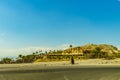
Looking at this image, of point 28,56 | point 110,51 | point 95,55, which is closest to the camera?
point 95,55

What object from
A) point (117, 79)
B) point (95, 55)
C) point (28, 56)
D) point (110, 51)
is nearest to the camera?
point (117, 79)

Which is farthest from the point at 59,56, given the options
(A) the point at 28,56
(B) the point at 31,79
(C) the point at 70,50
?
(B) the point at 31,79

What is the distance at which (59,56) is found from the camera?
104m

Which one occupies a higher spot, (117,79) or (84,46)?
(84,46)

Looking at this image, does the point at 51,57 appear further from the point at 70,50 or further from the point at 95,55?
the point at 70,50

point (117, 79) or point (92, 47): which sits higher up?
point (92, 47)

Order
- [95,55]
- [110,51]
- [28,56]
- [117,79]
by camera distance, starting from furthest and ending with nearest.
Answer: [110,51], [28,56], [95,55], [117,79]

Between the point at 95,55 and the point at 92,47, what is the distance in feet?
93.1

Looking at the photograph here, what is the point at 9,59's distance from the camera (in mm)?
100312

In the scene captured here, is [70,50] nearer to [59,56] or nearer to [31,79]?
[59,56]

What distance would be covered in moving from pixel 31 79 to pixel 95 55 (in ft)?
243

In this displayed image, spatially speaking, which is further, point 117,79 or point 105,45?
point 105,45

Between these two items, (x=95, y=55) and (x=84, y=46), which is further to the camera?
(x=84, y=46)

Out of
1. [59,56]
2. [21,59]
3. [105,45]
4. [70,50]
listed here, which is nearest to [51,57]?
[59,56]
